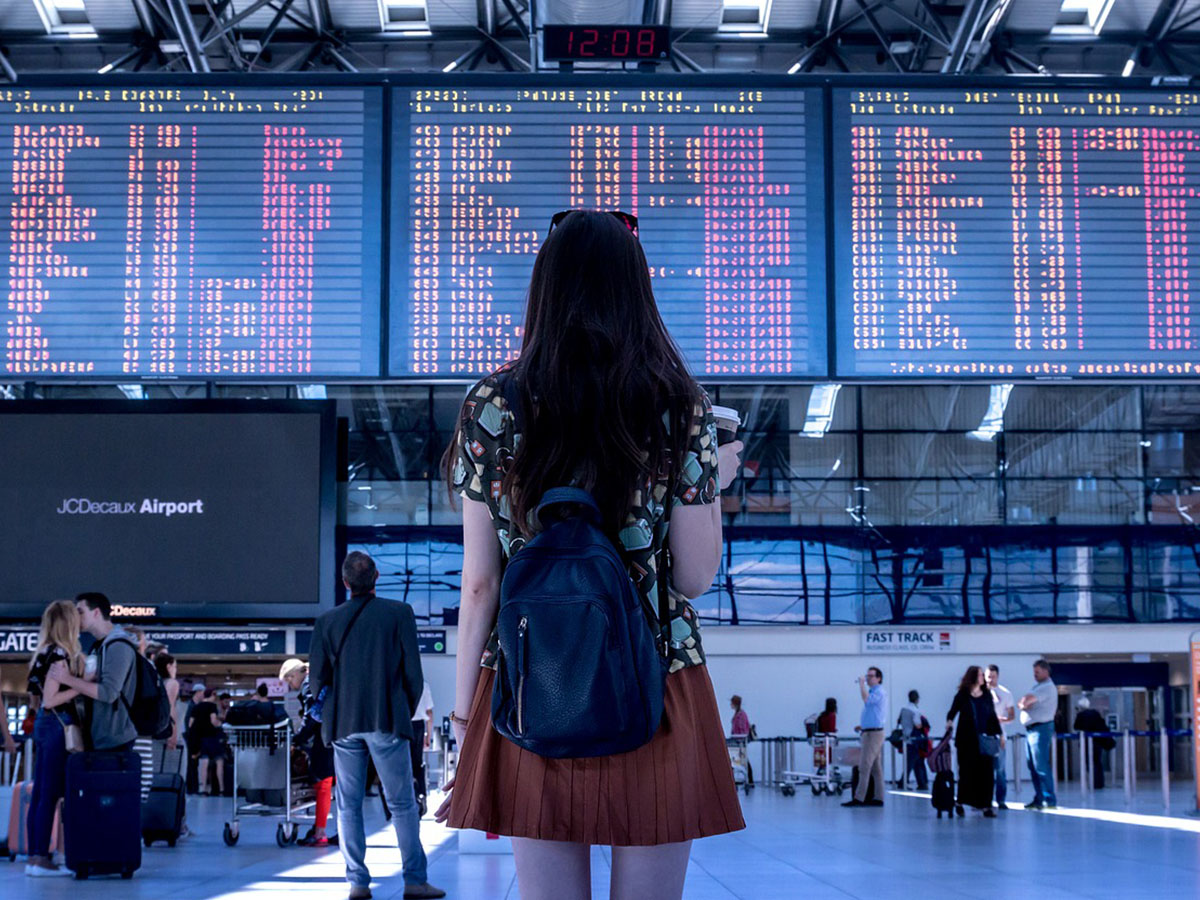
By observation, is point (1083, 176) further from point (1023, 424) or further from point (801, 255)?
point (1023, 424)

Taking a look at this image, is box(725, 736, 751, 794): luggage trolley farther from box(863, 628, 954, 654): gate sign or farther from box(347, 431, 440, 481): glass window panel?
box(347, 431, 440, 481): glass window panel

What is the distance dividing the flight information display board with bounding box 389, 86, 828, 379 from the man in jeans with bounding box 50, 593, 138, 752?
3.30 m

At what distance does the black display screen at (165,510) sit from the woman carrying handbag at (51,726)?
3.91 metres

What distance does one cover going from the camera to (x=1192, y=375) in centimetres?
1021

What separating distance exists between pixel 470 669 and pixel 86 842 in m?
5.98

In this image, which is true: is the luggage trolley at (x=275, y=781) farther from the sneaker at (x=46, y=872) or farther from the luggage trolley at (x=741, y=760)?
the luggage trolley at (x=741, y=760)

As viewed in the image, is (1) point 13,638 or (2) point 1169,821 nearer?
(2) point 1169,821

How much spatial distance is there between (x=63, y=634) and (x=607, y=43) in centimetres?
598

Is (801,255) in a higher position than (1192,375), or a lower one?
higher

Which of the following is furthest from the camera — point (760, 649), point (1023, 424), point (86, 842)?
point (1023, 424)

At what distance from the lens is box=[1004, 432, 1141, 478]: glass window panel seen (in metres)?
A: 26.5

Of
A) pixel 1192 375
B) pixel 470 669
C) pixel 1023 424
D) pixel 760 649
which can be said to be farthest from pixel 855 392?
pixel 470 669

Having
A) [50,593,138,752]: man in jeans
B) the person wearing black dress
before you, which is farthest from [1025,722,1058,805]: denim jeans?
[50,593,138,752]: man in jeans

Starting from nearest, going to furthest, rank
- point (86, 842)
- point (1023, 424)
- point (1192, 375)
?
point (86, 842) → point (1192, 375) → point (1023, 424)
